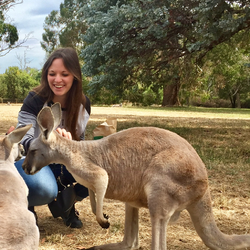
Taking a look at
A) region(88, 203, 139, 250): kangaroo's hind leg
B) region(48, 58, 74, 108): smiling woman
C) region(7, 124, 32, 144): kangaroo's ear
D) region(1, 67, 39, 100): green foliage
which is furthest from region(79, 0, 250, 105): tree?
region(1, 67, 39, 100): green foliage

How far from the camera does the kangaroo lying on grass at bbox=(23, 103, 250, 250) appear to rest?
5.57 feet

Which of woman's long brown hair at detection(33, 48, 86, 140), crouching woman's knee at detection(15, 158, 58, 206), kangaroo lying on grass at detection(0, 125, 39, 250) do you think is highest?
woman's long brown hair at detection(33, 48, 86, 140)

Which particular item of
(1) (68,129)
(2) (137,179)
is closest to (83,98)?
(1) (68,129)

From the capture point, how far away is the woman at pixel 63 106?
2.21 meters

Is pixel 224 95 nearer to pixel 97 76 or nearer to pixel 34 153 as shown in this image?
pixel 97 76

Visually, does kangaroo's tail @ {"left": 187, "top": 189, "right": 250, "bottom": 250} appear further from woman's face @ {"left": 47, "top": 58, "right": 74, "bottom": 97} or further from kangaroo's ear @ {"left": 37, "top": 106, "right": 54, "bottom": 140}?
woman's face @ {"left": 47, "top": 58, "right": 74, "bottom": 97}

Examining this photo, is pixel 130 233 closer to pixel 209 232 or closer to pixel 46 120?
pixel 209 232

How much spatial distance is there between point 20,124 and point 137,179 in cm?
92

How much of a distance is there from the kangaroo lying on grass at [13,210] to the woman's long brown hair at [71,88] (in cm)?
85

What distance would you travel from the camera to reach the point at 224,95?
28109mm

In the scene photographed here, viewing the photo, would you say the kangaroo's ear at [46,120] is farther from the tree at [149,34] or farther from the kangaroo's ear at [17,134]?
the tree at [149,34]

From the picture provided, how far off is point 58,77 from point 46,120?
0.64 metres

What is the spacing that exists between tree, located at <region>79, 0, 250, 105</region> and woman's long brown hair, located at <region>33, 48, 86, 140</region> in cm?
302

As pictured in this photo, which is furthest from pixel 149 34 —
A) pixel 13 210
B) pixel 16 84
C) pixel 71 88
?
pixel 16 84
